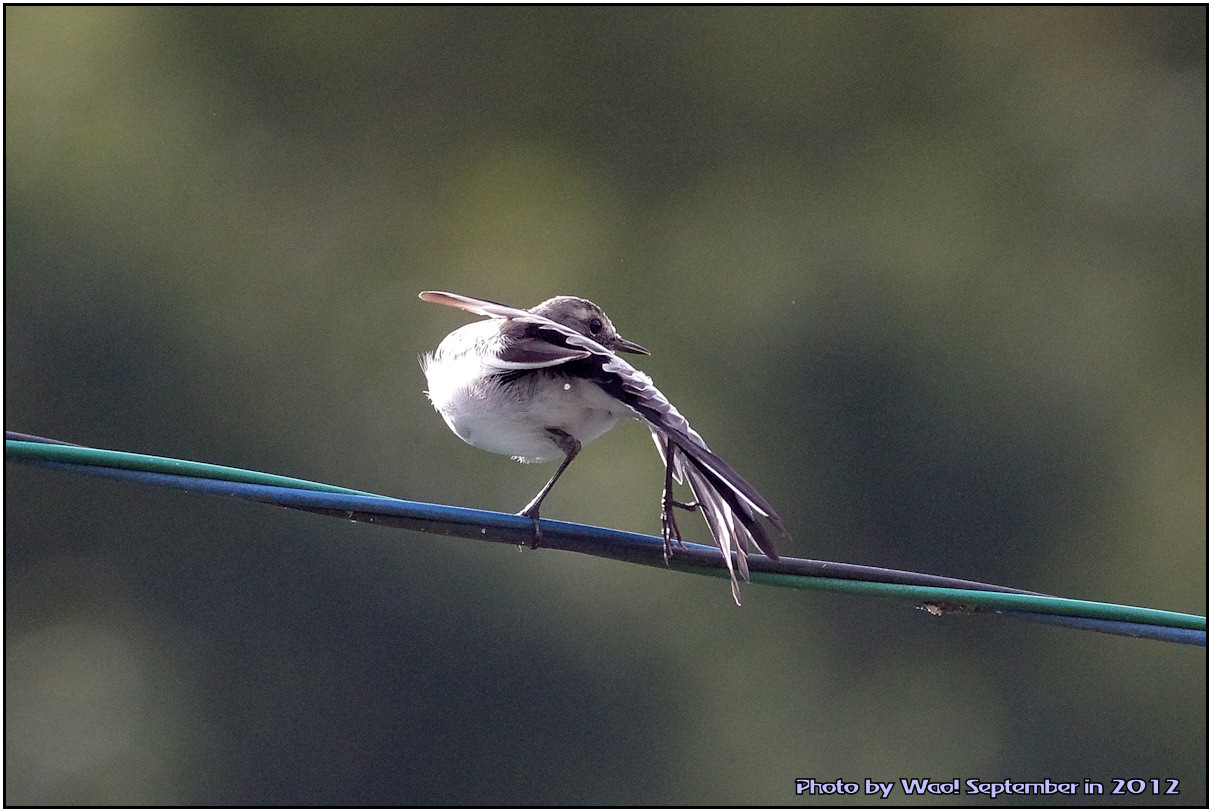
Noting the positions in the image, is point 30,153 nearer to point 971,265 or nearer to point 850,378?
point 850,378

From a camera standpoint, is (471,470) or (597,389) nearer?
(597,389)

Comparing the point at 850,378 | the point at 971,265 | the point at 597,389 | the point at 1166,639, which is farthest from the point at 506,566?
the point at 1166,639

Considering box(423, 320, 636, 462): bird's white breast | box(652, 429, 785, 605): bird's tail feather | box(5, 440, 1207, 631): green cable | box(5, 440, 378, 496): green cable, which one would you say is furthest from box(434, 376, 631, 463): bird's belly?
box(5, 440, 378, 496): green cable

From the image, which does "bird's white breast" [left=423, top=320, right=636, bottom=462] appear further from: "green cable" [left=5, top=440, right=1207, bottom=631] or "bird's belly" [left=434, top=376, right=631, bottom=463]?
"green cable" [left=5, top=440, right=1207, bottom=631]

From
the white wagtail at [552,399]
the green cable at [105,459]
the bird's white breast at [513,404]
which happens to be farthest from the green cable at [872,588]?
the bird's white breast at [513,404]

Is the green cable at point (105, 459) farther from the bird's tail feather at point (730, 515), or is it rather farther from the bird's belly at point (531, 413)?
the bird's belly at point (531, 413)

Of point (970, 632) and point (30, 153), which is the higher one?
point (30, 153)

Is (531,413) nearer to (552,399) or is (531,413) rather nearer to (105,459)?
(552,399)

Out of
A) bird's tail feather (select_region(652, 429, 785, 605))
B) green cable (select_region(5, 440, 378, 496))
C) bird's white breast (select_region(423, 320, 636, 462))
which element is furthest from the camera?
bird's white breast (select_region(423, 320, 636, 462))

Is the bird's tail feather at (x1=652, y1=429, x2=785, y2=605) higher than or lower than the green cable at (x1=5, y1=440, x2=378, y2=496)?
lower
